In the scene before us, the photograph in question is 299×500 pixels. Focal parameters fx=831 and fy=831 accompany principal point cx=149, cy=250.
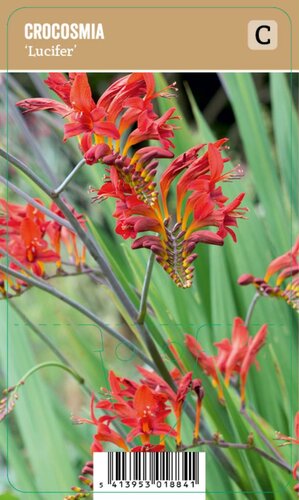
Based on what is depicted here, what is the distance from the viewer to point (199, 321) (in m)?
0.52

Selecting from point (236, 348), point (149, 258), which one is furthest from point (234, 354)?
point (149, 258)

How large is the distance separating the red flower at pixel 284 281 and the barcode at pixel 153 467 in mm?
100

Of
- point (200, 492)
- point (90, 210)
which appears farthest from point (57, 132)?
point (200, 492)

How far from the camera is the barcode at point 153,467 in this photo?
0.44m

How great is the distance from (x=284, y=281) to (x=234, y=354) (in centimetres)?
5

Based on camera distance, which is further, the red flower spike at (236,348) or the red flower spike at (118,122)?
the red flower spike at (236,348)

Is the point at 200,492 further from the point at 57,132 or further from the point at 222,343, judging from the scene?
the point at 57,132
